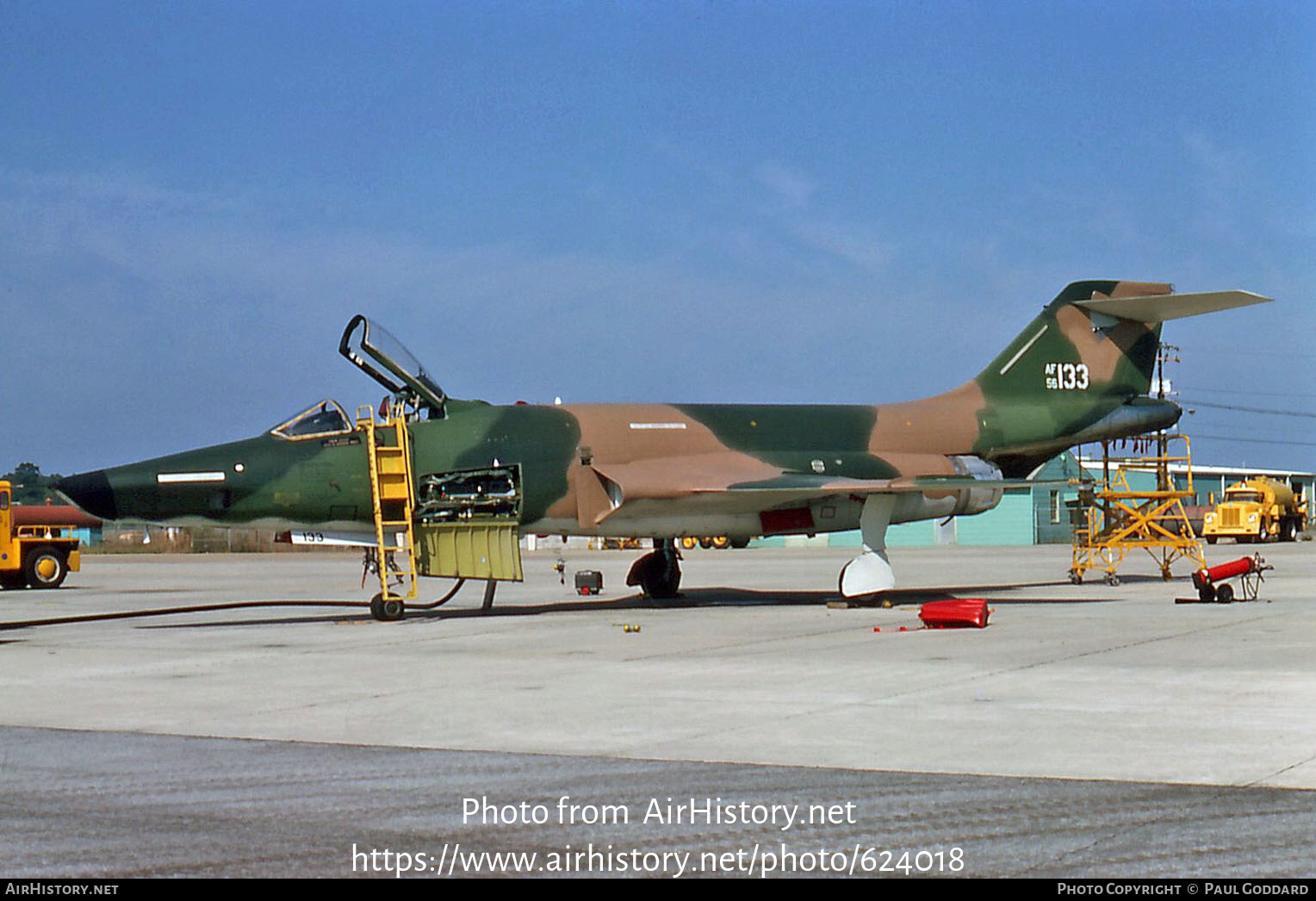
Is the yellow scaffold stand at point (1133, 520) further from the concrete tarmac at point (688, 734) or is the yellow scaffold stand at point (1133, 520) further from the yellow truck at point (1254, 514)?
the yellow truck at point (1254, 514)

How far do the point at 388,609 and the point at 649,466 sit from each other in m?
4.05

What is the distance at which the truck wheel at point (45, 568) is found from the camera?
29.6 meters

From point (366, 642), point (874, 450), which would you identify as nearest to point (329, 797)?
point (366, 642)

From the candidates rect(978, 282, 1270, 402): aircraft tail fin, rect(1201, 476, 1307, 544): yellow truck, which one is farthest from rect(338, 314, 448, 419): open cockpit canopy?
rect(1201, 476, 1307, 544): yellow truck

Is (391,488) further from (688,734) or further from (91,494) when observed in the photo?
(688,734)

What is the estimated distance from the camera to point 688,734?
8.18 metres

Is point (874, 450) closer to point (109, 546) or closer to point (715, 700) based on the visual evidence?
point (715, 700)

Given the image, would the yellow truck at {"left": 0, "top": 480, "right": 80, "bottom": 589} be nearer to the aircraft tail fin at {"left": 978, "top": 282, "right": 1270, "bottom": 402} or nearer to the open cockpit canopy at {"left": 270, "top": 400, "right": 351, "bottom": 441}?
the open cockpit canopy at {"left": 270, "top": 400, "right": 351, "bottom": 441}

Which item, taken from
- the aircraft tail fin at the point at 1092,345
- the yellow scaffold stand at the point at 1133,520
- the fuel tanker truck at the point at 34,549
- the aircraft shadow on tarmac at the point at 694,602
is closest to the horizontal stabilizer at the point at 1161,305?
the aircraft tail fin at the point at 1092,345

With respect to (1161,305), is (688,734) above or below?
below

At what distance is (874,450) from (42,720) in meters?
14.0

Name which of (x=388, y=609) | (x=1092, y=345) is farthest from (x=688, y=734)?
(x=1092, y=345)

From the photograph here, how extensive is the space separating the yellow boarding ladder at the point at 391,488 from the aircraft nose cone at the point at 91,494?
3.09 m

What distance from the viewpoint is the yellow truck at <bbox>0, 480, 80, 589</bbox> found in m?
29.1
